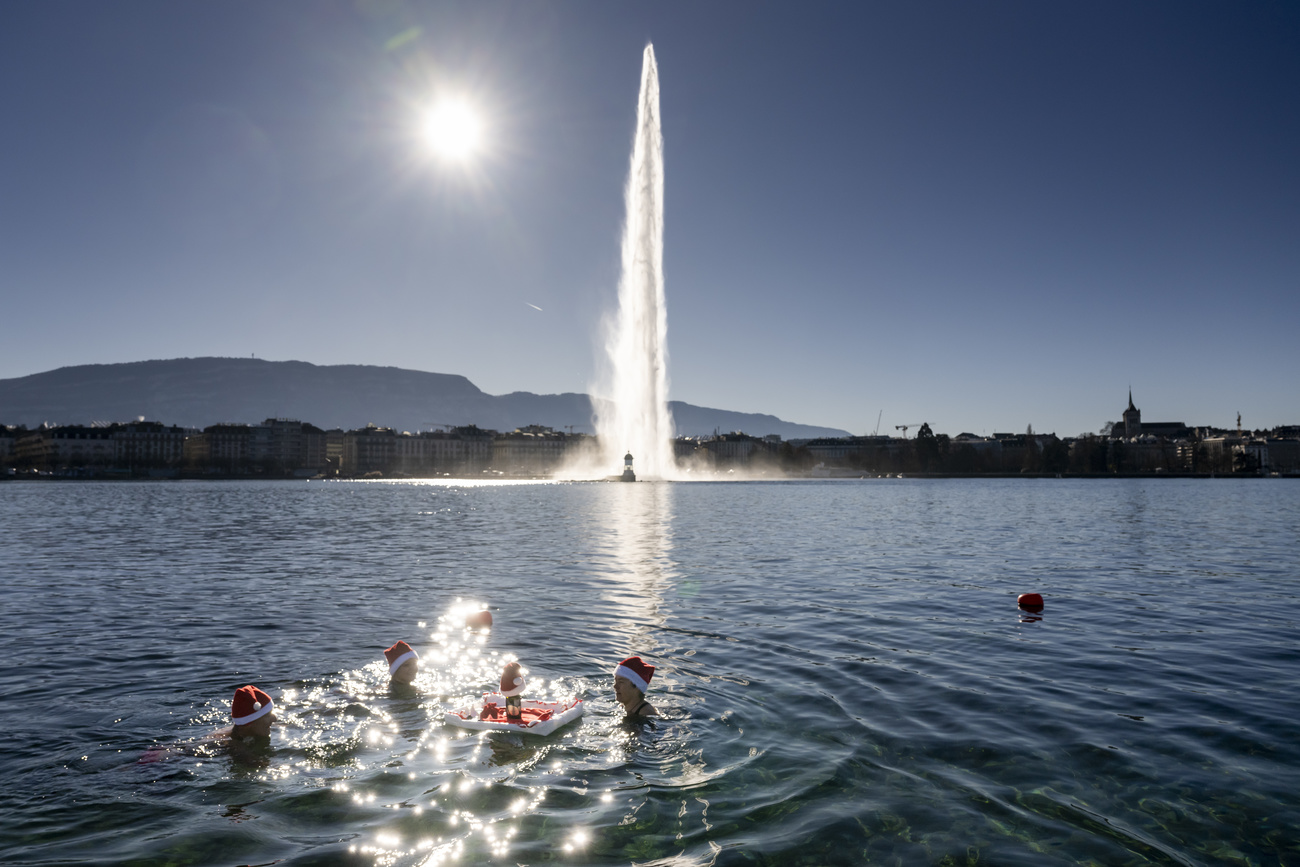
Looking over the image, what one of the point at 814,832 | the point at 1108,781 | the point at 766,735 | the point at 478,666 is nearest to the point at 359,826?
the point at 814,832

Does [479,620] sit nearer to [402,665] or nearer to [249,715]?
[402,665]

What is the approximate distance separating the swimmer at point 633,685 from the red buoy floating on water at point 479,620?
6.80 metres

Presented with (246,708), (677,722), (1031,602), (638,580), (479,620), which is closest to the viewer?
(246,708)

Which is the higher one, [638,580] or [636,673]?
[636,673]

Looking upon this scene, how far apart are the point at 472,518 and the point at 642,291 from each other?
61143mm

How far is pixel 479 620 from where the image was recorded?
16750 mm

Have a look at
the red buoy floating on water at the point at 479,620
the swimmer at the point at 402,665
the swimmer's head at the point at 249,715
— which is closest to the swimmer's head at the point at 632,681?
the swimmer at the point at 402,665

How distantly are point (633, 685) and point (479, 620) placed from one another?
713 centimetres

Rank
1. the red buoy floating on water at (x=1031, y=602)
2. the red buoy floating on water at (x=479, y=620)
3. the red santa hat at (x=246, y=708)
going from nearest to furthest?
the red santa hat at (x=246, y=708) < the red buoy floating on water at (x=479, y=620) < the red buoy floating on water at (x=1031, y=602)

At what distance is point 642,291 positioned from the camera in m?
112

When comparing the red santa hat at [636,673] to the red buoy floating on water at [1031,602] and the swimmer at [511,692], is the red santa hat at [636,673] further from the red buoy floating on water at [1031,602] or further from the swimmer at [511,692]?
the red buoy floating on water at [1031,602]

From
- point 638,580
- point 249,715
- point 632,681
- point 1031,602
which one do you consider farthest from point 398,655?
point 1031,602

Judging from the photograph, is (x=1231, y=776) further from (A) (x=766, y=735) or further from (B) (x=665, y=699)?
(B) (x=665, y=699)

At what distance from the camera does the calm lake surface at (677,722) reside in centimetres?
721
